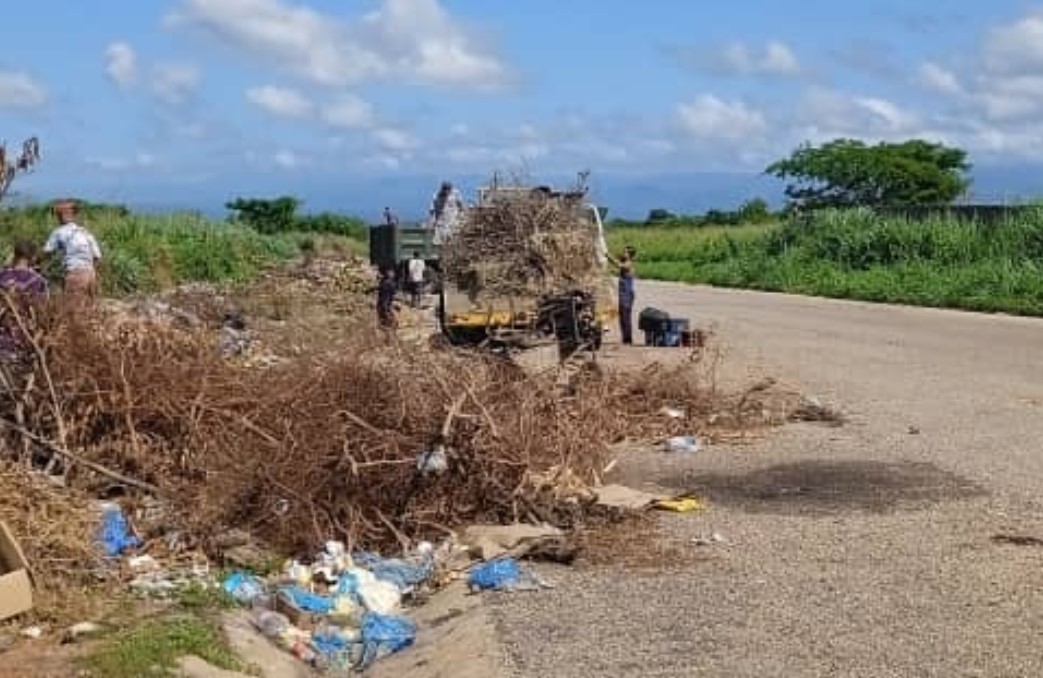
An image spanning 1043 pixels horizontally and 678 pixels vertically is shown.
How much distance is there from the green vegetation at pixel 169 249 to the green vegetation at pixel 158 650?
17.0 metres

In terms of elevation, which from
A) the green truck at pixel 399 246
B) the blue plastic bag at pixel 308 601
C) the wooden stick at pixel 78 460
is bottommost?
the blue plastic bag at pixel 308 601

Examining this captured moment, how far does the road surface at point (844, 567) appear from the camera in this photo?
716 cm

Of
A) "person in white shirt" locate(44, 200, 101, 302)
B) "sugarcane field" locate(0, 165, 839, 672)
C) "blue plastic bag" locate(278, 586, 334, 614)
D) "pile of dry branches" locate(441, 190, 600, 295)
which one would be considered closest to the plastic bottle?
"sugarcane field" locate(0, 165, 839, 672)

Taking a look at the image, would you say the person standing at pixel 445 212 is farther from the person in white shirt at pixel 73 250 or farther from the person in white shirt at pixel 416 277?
the person in white shirt at pixel 416 277

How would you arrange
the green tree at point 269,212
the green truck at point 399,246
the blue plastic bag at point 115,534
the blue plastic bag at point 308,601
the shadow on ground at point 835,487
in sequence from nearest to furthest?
the blue plastic bag at point 308,601 < the blue plastic bag at point 115,534 < the shadow on ground at point 835,487 < the green truck at point 399,246 < the green tree at point 269,212

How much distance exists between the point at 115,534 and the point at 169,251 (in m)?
26.3

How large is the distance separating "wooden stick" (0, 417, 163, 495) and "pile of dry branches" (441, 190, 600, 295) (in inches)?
245

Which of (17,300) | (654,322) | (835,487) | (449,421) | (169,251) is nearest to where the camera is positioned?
(449,421)

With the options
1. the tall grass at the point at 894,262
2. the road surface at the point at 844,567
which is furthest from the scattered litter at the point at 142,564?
the tall grass at the point at 894,262

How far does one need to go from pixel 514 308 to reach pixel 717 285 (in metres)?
32.1

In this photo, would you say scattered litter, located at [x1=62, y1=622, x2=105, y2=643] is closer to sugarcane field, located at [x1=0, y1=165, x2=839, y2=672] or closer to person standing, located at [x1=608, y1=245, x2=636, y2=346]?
sugarcane field, located at [x1=0, y1=165, x2=839, y2=672]

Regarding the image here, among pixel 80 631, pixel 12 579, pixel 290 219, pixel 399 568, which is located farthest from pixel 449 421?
pixel 290 219

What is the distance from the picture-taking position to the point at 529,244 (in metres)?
15.7

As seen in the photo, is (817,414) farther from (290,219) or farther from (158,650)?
(290,219)
